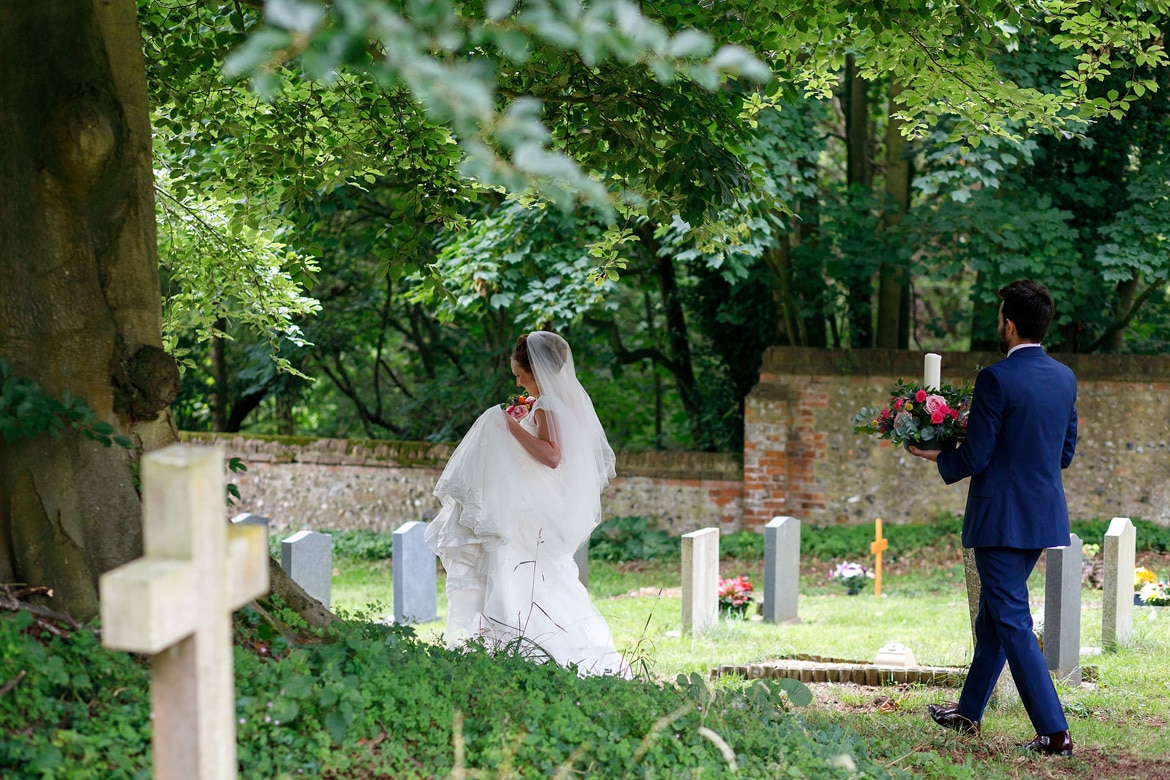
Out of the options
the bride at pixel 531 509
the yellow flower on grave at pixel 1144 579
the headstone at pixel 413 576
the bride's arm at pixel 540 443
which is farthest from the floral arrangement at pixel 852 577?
the bride's arm at pixel 540 443

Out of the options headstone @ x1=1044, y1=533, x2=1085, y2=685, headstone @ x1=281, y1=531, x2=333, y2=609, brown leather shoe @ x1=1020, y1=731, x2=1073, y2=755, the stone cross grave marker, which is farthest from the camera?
headstone @ x1=281, y1=531, x2=333, y2=609

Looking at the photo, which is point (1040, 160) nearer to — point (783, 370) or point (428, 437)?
point (783, 370)

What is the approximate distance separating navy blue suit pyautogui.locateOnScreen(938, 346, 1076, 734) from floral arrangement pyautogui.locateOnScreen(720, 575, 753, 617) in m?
4.26

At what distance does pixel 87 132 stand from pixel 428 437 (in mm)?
11551

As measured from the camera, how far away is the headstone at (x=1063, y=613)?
641cm

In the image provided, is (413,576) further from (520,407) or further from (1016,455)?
(1016,455)

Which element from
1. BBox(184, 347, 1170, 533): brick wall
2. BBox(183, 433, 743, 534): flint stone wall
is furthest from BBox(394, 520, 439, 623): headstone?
BBox(184, 347, 1170, 533): brick wall

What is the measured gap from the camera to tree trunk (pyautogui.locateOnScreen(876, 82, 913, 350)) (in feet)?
42.2

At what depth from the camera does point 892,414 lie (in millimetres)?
5598

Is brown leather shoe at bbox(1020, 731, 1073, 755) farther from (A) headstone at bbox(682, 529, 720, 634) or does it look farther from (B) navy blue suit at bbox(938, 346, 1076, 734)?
(A) headstone at bbox(682, 529, 720, 634)

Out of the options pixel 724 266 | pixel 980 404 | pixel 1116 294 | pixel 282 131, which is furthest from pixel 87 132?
pixel 1116 294

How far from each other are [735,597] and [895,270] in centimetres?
509

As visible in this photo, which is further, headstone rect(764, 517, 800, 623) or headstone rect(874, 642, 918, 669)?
headstone rect(764, 517, 800, 623)

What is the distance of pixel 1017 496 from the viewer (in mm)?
5055
